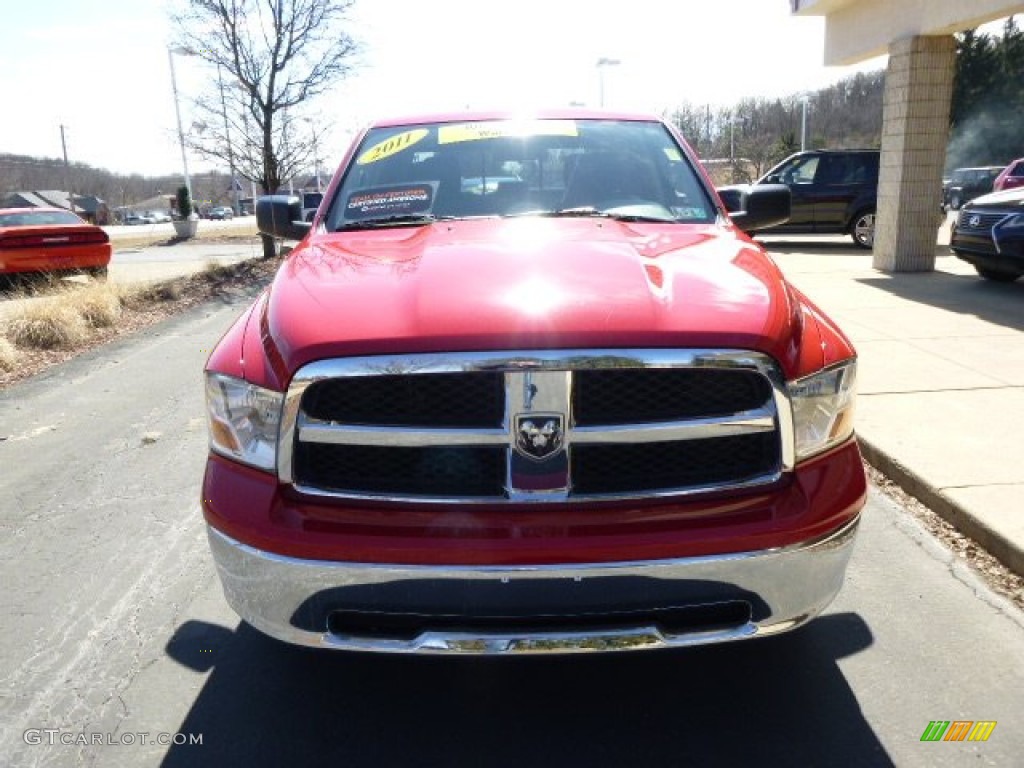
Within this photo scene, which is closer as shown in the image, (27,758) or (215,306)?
(27,758)

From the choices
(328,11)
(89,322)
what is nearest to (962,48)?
(328,11)

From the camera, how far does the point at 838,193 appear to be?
15773 mm

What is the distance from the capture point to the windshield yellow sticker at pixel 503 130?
12.6 feet

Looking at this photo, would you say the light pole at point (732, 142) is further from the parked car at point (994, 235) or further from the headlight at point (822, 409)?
the headlight at point (822, 409)

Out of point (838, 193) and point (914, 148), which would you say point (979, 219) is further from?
point (838, 193)

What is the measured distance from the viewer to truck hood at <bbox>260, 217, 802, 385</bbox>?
2.13 m

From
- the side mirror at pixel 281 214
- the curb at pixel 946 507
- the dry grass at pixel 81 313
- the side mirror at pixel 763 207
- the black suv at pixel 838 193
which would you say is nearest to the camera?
the curb at pixel 946 507

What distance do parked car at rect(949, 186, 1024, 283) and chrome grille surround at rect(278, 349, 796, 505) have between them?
8333mm

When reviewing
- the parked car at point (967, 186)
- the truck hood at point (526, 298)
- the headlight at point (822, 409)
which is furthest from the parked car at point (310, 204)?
the parked car at point (967, 186)

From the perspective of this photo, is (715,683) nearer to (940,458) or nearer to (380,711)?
(380,711)

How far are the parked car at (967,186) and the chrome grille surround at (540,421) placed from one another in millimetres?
33109

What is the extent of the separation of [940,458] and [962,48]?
52104mm

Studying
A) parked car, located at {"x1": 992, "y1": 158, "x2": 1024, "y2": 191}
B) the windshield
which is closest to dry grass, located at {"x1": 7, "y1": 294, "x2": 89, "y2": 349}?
the windshield

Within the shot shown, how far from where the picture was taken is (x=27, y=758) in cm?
239
